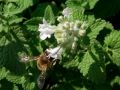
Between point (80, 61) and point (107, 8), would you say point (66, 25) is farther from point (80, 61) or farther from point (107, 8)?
point (107, 8)

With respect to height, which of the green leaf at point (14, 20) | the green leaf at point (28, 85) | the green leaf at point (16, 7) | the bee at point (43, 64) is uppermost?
the green leaf at point (16, 7)

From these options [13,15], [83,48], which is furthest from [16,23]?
[83,48]

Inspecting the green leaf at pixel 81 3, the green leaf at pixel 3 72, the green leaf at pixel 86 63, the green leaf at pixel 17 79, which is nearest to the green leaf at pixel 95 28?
the green leaf at pixel 86 63

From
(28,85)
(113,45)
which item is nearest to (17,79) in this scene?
(28,85)

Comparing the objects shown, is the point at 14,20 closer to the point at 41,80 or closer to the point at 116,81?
the point at 41,80

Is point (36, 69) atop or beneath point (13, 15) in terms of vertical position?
beneath

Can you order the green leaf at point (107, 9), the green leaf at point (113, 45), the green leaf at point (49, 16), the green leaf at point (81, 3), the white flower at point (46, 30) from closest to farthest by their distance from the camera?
the white flower at point (46, 30) < the green leaf at point (113, 45) < the green leaf at point (49, 16) < the green leaf at point (81, 3) < the green leaf at point (107, 9)

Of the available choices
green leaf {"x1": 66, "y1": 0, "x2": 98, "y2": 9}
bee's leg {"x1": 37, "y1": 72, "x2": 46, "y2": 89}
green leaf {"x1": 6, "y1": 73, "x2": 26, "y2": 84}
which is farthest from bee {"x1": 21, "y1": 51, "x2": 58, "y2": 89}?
green leaf {"x1": 66, "y1": 0, "x2": 98, "y2": 9}

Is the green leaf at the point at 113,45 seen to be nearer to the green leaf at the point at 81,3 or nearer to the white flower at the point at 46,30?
the green leaf at the point at 81,3

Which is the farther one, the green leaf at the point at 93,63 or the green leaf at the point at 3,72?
the green leaf at the point at 3,72
